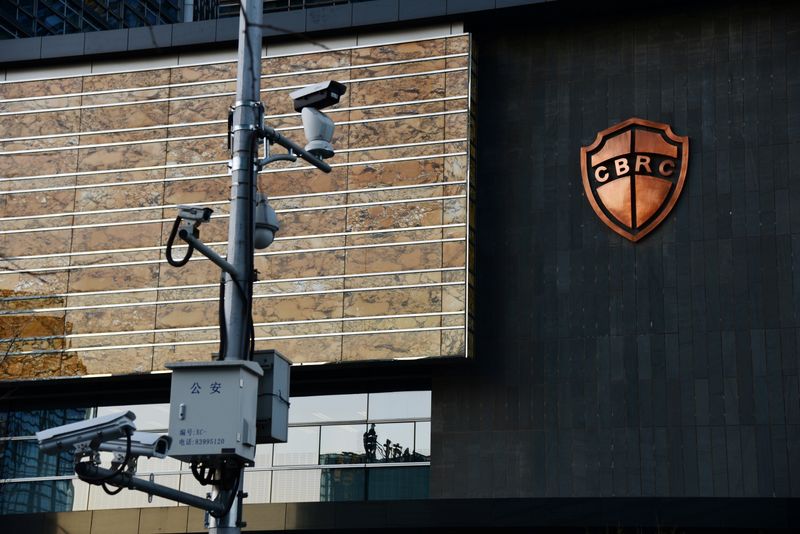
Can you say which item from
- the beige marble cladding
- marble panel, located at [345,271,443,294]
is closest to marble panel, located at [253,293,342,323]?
the beige marble cladding

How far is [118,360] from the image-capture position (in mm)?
30531

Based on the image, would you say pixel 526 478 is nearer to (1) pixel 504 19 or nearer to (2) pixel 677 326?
(2) pixel 677 326

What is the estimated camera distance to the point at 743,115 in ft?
94.9

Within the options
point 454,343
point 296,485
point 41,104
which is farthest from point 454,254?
point 41,104

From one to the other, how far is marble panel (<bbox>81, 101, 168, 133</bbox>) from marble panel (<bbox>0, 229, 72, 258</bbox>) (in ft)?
8.32

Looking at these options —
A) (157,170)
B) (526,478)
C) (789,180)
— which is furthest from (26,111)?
(789,180)

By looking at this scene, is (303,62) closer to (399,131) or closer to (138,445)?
(399,131)

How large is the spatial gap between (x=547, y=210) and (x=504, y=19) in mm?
4651

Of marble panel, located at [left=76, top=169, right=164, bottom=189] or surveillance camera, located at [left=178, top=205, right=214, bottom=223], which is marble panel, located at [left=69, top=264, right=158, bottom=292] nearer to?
marble panel, located at [left=76, top=169, right=164, bottom=189]

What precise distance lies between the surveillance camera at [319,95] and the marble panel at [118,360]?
19135mm

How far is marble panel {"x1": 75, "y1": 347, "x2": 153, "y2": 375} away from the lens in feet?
99.6

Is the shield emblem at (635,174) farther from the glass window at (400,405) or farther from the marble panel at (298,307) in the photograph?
the marble panel at (298,307)

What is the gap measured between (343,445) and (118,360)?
5.54 metres

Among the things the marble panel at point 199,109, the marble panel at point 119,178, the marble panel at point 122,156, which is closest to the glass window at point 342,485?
the marble panel at point 119,178
